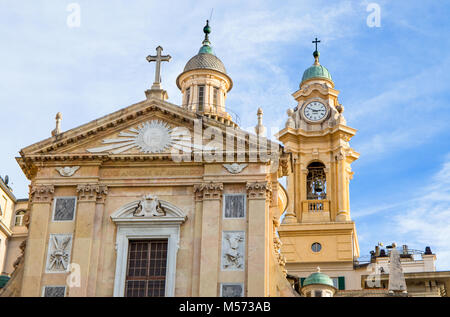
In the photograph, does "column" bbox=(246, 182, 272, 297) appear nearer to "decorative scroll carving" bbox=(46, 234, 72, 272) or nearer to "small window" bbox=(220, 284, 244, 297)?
"small window" bbox=(220, 284, 244, 297)

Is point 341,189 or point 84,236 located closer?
point 84,236

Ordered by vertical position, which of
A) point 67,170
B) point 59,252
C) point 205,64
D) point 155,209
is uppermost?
point 205,64

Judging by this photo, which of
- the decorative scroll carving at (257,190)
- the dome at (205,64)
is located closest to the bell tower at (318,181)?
the dome at (205,64)

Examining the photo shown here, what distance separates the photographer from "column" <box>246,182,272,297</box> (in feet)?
93.2

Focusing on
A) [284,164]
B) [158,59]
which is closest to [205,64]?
[158,59]

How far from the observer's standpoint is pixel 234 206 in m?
30.0

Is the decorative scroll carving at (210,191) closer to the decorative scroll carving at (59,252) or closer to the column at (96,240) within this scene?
the column at (96,240)

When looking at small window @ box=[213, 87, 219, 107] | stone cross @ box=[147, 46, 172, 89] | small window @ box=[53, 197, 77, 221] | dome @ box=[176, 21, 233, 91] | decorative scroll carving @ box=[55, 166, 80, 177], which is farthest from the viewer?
dome @ box=[176, 21, 233, 91]

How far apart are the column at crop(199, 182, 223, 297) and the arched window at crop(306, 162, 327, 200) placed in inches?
800

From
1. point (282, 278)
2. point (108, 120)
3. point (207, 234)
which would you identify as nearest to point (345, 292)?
point (282, 278)

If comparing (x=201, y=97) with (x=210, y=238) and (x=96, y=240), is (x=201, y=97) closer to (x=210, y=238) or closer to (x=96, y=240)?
(x=96, y=240)

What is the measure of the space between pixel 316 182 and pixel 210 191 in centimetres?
2122

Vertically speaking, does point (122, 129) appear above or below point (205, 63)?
below

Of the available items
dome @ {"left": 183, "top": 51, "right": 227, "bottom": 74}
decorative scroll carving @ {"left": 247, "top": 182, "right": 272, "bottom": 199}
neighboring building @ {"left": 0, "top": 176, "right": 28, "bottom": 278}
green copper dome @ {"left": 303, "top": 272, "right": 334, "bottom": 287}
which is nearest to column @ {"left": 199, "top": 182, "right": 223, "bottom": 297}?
decorative scroll carving @ {"left": 247, "top": 182, "right": 272, "bottom": 199}
